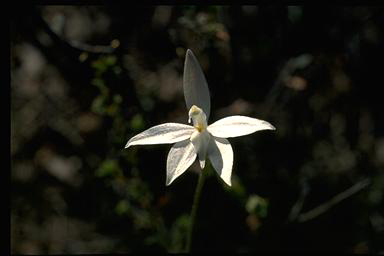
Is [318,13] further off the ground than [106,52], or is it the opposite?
[318,13]

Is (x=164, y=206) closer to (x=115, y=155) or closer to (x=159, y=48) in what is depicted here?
(x=115, y=155)

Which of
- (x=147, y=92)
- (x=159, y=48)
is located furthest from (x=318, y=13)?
(x=147, y=92)

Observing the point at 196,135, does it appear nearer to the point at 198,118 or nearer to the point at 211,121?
the point at 198,118

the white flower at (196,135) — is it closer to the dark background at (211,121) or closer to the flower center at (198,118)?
the flower center at (198,118)

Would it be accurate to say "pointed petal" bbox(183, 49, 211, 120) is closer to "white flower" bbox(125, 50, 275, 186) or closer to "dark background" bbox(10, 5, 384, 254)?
"white flower" bbox(125, 50, 275, 186)

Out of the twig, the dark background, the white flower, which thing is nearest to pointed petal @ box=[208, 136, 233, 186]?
the white flower

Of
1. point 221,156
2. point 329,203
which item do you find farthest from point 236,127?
point 329,203
